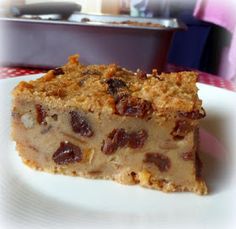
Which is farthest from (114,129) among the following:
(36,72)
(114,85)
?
(36,72)

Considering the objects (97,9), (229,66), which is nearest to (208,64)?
(229,66)

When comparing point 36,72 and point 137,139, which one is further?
point 36,72

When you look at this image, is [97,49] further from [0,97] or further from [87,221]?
[87,221]

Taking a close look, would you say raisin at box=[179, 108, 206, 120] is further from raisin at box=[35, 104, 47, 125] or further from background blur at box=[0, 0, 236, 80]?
background blur at box=[0, 0, 236, 80]

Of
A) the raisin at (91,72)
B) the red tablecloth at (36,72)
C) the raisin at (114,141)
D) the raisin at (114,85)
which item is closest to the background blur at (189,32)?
the red tablecloth at (36,72)

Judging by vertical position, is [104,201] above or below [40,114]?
below

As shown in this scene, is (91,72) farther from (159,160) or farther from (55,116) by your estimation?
(159,160)
